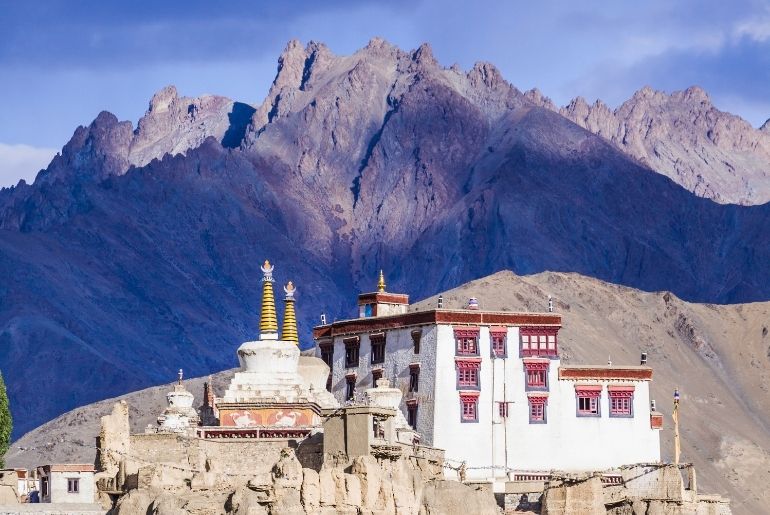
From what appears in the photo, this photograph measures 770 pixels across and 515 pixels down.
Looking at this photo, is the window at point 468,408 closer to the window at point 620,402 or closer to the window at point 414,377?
the window at point 414,377

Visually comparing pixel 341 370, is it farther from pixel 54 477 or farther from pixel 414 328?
pixel 54 477

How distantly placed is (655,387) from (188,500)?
120967 millimetres

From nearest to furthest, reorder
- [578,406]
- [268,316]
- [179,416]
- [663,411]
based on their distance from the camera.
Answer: [179,416] < [268,316] < [578,406] < [663,411]

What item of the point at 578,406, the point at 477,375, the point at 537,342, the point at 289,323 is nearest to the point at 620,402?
the point at 578,406

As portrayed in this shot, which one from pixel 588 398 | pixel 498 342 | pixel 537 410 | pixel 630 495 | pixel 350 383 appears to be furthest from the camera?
pixel 350 383

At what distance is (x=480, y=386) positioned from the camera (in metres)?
98.0

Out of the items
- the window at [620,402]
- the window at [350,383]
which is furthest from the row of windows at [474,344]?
the window at [620,402]

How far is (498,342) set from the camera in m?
98.6

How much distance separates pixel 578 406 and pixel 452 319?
790 cm

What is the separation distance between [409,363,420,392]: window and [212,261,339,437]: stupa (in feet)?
30.1

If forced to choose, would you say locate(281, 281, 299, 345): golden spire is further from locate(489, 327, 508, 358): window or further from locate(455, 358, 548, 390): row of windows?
locate(489, 327, 508, 358): window

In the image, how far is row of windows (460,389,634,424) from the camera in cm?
9731

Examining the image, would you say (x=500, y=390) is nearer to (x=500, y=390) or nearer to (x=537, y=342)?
(x=500, y=390)

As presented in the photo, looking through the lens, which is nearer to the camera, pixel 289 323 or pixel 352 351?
pixel 289 323
